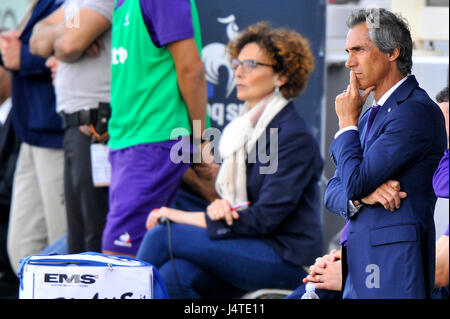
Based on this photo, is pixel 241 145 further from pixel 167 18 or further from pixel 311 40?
pixel 311 40

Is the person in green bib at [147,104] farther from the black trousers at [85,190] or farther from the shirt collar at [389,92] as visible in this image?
the shirt collar at [389,92]

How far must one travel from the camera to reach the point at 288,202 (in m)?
3.30

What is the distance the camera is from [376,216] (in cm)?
192

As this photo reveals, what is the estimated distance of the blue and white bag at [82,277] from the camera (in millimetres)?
2494

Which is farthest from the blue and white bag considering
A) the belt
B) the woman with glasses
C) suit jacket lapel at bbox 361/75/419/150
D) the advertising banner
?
the advertising banner

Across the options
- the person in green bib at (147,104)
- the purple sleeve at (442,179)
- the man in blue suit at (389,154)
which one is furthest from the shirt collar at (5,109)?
the purple sleeve at (442,179)

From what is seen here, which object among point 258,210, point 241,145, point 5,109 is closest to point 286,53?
point 241,145

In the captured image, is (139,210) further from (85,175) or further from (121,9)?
(121,9)

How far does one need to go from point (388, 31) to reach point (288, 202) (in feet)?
5.06

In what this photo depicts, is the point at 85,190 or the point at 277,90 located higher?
the point at 277,90

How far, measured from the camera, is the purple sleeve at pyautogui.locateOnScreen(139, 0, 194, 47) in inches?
124

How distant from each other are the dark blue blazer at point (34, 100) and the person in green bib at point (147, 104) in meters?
1.14

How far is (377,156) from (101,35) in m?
2.03

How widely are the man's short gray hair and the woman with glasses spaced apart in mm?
1470
